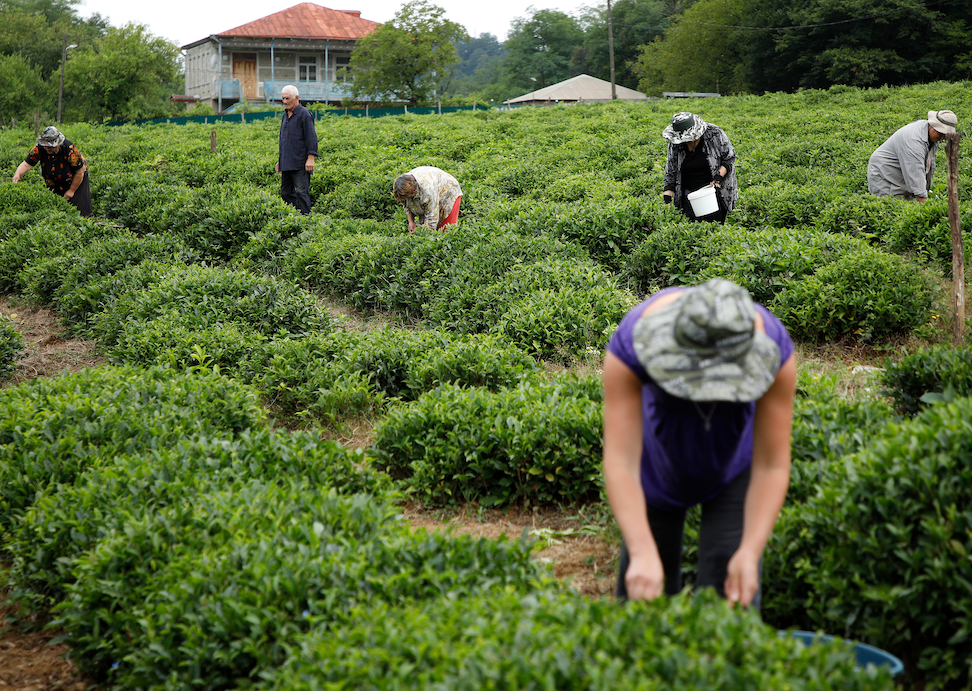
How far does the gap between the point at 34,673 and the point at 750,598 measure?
2.99 m

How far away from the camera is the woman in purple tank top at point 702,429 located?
2.13 metres

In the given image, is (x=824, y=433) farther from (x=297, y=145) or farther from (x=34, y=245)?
(x=34, y=245)

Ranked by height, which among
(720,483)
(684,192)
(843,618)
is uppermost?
(684,192)

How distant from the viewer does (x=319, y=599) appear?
3.00m

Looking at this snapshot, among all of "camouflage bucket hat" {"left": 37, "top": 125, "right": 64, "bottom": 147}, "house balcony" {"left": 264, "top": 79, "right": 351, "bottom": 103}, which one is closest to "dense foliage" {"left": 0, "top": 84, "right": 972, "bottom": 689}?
"camouflage bucket hat" {"left": 37, "top": 125, "right": 64, "bottom": 147}

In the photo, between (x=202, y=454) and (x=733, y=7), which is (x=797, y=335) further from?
(x=733, y=7)

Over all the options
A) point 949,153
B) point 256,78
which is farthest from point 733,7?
point 949,153

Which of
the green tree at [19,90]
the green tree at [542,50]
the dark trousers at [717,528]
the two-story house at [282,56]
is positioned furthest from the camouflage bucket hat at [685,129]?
the green tree at [542,50]

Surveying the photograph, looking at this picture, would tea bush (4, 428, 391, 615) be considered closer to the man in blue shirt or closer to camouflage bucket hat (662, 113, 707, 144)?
camouflage bucket hat (662, 113, 707, 144)

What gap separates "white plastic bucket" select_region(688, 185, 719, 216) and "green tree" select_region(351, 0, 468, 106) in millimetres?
31196

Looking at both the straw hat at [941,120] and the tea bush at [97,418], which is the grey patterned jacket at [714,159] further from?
the tea bush at [97,418]

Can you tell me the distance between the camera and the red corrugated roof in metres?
44.0

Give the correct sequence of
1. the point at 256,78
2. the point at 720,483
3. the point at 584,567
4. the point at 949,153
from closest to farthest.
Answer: the point at 720,483 < the point at 584,567 < the point at 949,153 < the point at 256,78

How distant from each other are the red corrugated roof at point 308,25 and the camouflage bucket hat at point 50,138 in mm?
36471
